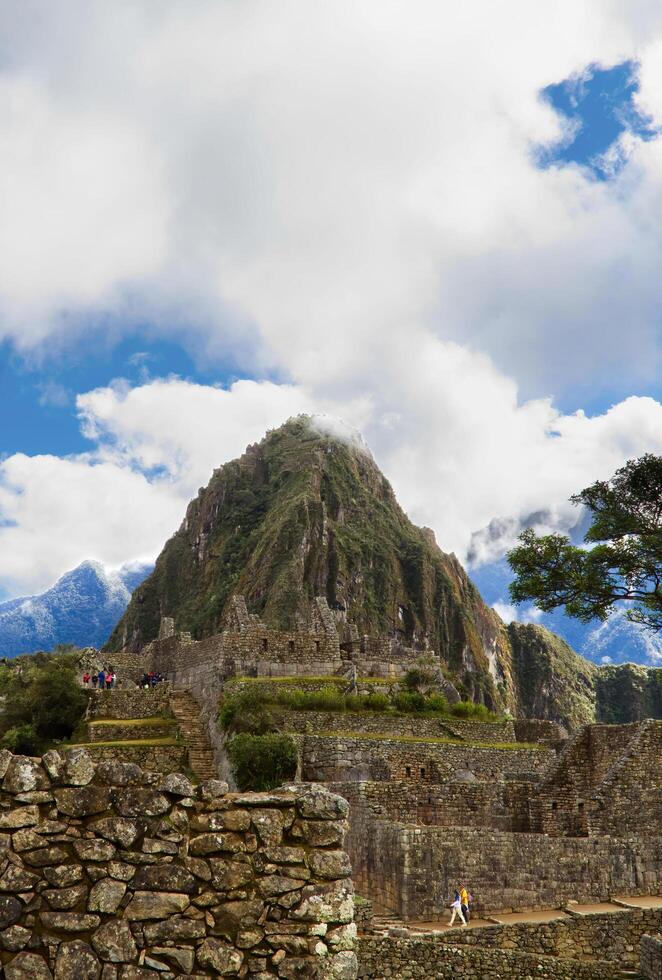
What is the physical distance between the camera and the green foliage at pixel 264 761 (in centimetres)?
2266

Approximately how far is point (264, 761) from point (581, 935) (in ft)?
34.1

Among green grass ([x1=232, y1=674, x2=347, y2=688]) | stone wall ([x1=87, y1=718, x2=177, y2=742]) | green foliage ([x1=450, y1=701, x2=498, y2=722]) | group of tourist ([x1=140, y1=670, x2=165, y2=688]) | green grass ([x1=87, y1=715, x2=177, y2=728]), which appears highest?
group of tourist ([x1=140, y1=670, x2=165, y2=688])

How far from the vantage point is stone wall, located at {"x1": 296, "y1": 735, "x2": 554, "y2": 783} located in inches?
896

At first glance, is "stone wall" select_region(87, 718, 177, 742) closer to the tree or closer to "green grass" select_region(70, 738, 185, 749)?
"green grass" select_region(70, 738, 185, 749)

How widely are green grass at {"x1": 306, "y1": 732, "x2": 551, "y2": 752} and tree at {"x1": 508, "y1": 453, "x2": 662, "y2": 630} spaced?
730 cm

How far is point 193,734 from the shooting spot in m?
27.4

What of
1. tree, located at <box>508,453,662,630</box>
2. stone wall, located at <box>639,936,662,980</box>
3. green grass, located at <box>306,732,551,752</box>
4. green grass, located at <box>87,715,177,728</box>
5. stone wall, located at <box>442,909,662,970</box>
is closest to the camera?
stone wall, located at <box>639,936,662,980</box>

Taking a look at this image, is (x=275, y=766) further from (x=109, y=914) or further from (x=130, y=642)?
(x=130, y=642)

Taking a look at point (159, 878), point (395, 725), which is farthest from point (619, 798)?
point (159, 878)

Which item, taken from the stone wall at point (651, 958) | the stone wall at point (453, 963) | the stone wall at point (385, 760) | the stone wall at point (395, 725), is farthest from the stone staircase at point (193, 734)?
the stone wall at point (651, 958)

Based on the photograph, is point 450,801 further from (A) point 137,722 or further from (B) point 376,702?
(A) point 137,722

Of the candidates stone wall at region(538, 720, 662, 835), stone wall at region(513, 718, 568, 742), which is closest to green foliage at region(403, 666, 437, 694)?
stone wall at region(513, 718, 568, 742)

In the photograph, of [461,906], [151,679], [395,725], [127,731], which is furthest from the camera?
[151,679]

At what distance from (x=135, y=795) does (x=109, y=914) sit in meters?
0.74
